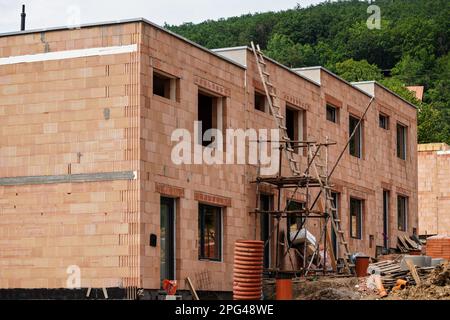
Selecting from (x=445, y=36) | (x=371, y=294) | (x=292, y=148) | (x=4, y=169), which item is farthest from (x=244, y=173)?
(x=445, y=36)

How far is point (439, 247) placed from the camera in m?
38.6

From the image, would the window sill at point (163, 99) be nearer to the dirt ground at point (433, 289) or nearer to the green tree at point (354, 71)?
the dirt ground at point (433, 289)

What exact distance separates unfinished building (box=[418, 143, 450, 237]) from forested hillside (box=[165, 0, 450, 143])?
194 ft

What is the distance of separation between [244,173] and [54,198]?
693 cm

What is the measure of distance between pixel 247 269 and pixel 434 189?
1457 inches

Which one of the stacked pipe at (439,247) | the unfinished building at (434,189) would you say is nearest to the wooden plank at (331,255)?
the stacked pipe at (439,247)

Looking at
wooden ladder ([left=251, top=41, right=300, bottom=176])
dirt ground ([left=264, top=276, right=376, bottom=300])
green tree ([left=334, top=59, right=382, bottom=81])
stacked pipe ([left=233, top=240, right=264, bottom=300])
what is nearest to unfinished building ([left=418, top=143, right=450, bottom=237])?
wooden ladder ([left=251, top=41, right=300, bottom=176])

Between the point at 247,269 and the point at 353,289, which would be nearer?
the point at 247,269

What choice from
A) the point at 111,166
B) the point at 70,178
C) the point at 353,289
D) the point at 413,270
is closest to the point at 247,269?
the point at 353,289

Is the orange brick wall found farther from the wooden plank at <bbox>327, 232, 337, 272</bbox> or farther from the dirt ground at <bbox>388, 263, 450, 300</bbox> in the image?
the wooden plank at <bbox>327, 232, 337, 272</bbox>

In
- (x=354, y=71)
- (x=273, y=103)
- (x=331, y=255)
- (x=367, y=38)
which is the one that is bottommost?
(x=331, y=255)

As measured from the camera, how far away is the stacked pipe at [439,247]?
3841 centimetres

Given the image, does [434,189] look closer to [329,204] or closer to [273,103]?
[329,204]
